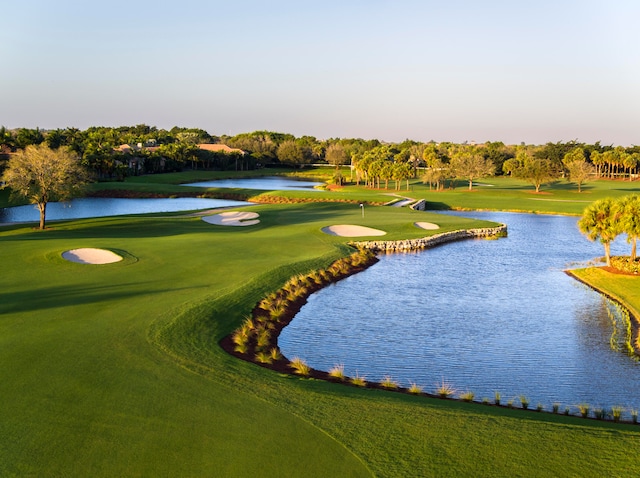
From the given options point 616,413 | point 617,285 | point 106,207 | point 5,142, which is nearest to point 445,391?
point 616,413

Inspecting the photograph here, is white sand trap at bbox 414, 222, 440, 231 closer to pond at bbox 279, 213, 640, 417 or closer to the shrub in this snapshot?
pond at bbox 279, 213, 640, 417

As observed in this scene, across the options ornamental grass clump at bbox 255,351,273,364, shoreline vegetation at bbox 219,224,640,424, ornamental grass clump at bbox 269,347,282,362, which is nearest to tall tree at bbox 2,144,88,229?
shoreline vegetation at bbox 219,224,640,424

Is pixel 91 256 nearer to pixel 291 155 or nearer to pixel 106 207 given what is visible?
pixel 106 207

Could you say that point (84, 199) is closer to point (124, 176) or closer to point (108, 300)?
point (124, 176)

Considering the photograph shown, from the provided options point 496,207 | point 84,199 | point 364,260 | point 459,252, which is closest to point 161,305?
point 364,260

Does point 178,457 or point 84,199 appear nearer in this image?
point 178,457

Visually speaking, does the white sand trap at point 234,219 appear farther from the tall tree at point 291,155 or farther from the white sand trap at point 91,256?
the tall tree at point 291,155
